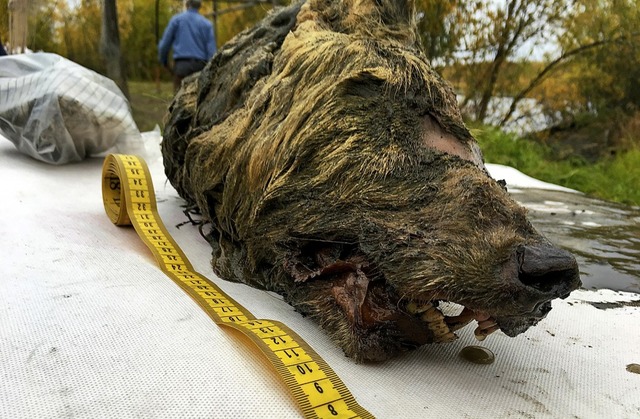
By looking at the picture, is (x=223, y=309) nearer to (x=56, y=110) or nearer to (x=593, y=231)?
(x=56, y=110)

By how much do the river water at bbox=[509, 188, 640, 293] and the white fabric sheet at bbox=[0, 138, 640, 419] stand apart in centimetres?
50

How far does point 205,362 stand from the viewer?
1.28 meters

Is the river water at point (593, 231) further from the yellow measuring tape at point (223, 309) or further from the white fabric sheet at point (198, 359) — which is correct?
the yellow measuring tape at point (223, 309)

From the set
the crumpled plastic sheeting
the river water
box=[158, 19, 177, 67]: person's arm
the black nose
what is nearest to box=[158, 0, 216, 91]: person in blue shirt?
box=[158, 19, 177, 67]: person's arm

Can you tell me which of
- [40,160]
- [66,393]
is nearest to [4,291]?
[66,393]

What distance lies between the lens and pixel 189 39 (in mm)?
5812

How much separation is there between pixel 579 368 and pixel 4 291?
172cm

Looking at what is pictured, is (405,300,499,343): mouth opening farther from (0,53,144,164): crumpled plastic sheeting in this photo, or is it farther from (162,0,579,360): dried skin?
(0,53,144,164): crumpled plastic sheeting

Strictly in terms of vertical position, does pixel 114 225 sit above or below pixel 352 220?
below

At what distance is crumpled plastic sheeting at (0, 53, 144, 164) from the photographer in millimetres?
3154

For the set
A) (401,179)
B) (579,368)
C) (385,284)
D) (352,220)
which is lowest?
(579,368)

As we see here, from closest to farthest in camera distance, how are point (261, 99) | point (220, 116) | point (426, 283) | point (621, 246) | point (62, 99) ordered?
point (426, 283), point (261, 99), point (220, 116), point (621, 246), point (62, 99)

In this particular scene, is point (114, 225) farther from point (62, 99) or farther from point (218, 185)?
point (62, 99)

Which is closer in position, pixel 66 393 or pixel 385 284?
pixel 66 393
